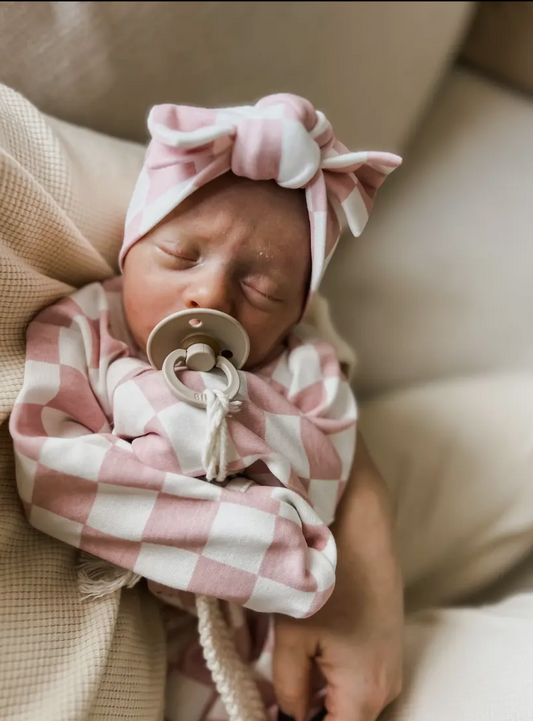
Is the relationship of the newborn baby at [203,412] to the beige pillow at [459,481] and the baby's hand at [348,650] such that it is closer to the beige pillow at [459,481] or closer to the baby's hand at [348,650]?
the baby's hand at [348,650]

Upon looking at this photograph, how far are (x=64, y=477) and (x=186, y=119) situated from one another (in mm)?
361

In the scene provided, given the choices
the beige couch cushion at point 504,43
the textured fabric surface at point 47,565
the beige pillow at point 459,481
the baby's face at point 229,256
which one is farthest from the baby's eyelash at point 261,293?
the beige couch cushion at point 504,43

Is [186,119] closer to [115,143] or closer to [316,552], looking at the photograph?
[115,143]

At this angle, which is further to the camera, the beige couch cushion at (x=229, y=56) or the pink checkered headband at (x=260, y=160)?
the beige couch cushion at (x=229, y=56)

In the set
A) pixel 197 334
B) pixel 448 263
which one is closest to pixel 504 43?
pixel 448 263

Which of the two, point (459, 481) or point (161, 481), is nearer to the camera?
point (161, 481)

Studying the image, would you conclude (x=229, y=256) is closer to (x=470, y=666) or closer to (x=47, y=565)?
(x=47, y=565)

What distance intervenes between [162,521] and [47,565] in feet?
0.40

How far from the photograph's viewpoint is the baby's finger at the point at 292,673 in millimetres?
655

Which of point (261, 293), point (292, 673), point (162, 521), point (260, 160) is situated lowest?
point (292, 673)

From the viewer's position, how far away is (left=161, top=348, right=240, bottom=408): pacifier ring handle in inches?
23.1

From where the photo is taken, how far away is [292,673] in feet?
Answer: 2.15

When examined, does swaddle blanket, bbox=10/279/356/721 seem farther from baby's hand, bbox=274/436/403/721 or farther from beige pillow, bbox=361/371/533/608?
beige pillow, bbox=361/371/533/608

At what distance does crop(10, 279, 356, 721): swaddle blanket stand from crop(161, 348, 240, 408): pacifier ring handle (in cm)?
1
